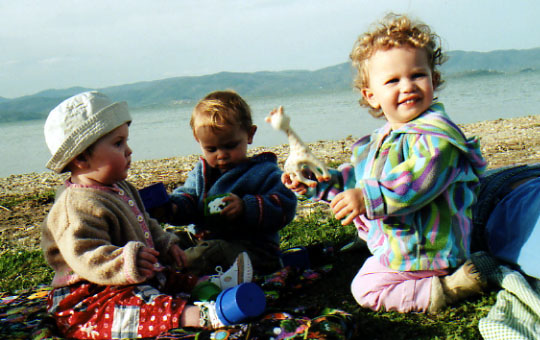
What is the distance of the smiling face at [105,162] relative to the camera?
3219 mm

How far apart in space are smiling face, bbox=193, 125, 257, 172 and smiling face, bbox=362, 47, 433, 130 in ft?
4.41

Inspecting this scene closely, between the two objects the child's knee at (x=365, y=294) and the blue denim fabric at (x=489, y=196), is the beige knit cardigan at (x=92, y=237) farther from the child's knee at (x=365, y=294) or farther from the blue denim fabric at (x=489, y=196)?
the blue denim fabric at (x=489, y=196)

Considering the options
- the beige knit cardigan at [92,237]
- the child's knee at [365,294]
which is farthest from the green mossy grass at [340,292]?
the beige knit cardigan at [92,237]

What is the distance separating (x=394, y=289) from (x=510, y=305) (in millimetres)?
661

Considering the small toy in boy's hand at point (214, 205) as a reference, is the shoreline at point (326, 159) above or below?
below

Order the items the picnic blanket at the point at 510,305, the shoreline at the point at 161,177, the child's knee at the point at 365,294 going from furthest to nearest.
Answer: the shoreline at the point at 161,177 < the child's knee at the point at 365,294 < the picnic blanket at the point at 510,305

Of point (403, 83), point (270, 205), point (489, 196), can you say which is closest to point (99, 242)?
point (270, 205)

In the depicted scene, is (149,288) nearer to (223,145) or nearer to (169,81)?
(223,145)

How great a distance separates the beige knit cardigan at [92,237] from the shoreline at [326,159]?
17.3 ft

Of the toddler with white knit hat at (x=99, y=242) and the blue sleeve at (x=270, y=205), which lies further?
the blue sleeve at (x=270, y=205)

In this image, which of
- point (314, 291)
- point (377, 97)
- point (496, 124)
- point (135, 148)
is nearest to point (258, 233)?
point (314, 291)

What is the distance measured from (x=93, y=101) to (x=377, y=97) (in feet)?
6.04

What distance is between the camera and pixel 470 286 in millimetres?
2979

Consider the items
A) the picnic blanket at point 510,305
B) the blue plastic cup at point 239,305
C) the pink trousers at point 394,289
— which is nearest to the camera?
the picnic blanket at point 510,305
